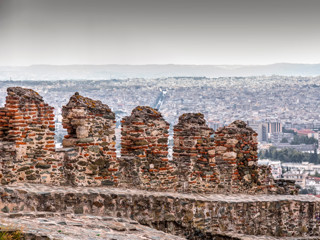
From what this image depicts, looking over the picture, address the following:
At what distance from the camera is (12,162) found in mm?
12062

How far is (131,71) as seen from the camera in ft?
138

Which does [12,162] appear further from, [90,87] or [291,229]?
[90,87]

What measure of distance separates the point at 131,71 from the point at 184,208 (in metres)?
28.6

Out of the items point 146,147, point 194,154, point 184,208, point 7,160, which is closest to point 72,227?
point 7,160

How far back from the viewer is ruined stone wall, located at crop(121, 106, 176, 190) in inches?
555

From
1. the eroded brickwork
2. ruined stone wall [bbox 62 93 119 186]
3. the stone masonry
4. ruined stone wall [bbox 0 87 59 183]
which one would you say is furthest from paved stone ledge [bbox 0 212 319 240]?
the eroded brickwork

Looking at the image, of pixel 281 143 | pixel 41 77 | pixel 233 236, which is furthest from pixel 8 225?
pixel 281 143

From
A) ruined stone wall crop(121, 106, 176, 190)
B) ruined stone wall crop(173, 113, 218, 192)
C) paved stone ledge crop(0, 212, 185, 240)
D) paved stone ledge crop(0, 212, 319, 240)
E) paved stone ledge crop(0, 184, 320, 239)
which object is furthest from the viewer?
ruined stone wall crop(173, 113, 218, 192)

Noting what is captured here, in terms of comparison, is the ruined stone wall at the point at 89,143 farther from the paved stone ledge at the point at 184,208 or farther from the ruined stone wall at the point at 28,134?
the ruined stone wall at the point at 28,134

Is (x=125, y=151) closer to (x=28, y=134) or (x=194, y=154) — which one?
(x=194, y=154)

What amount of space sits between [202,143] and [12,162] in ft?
16.3

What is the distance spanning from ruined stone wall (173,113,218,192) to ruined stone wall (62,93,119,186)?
2.04 metres

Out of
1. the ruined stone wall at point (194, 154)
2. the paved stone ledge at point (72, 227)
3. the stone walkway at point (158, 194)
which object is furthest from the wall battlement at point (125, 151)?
the paved stone ledge at point (72, 227)

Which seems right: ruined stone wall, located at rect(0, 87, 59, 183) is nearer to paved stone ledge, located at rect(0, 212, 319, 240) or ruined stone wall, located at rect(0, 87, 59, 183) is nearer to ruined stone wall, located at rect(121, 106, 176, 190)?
paved stone ledge, located at rect(0, 212, 319, 240)
